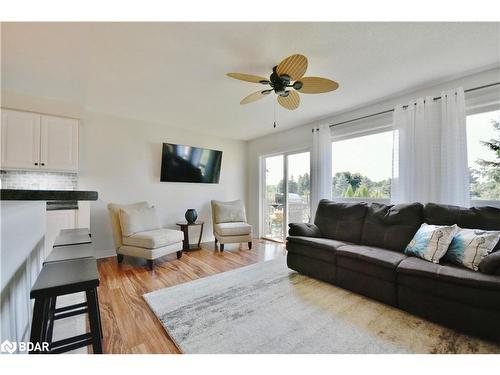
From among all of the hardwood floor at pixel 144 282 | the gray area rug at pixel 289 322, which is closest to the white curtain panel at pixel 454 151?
the gray area rug at pixel 289 322

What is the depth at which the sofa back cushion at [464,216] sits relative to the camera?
2.01m

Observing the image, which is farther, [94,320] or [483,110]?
[483,110]

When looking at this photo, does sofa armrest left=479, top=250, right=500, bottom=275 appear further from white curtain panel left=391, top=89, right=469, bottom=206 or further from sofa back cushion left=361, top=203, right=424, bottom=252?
white curtain panel left=391, top=89, right=469, bottom=206

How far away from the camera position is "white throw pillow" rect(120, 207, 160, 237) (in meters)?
3.24

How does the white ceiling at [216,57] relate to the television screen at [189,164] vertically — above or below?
above

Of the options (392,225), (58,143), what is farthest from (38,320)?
(392,225)

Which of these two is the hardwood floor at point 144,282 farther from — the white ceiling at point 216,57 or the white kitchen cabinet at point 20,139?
the white ceiling at point 216,57

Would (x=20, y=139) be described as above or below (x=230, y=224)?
above

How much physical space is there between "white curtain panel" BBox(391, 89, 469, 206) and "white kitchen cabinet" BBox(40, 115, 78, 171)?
14.6ft

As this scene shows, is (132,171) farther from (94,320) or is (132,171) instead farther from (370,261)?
(370,261)

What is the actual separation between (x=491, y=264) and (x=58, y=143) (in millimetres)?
4782

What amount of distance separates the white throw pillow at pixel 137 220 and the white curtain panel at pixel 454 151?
3.93m

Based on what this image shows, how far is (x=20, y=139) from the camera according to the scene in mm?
2854
